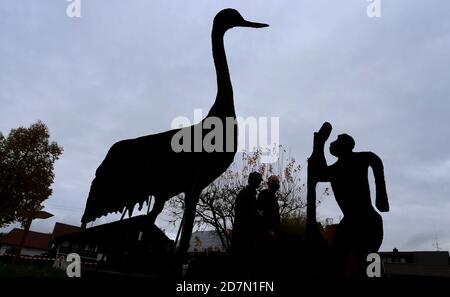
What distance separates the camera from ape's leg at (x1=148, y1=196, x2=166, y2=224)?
4832mm

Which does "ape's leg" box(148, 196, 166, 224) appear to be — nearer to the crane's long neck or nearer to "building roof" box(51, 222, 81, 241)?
the crane's long neck

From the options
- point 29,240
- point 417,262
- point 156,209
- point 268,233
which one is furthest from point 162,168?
point 29,240

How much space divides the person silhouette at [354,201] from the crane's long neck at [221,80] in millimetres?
1625

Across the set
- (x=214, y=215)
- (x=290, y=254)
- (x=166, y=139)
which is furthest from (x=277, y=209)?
(x=214, y=215)

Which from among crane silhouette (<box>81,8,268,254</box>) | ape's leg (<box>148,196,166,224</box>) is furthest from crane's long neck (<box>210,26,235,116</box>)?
ape's leg (<box>148,196,166,224</box>)

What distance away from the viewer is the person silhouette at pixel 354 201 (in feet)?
14.1

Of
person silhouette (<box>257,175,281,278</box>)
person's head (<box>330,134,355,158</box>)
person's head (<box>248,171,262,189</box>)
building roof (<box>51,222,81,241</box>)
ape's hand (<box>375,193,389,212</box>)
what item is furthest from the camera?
building roof (<box>51,222,81,241</box>)

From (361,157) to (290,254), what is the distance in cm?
164

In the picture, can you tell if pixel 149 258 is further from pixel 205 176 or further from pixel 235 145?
pixel 235 145

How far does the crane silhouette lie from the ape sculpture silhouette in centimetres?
131

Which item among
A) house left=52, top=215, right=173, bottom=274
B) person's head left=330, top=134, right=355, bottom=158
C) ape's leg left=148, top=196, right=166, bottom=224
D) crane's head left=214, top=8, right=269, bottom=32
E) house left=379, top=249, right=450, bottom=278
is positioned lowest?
house left=379, top=249, right=450, bottom=278

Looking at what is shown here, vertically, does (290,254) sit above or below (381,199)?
below

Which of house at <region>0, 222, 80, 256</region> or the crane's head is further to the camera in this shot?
house at <region>0, 222, 80, 256</region>

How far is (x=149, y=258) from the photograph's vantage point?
4398mm
